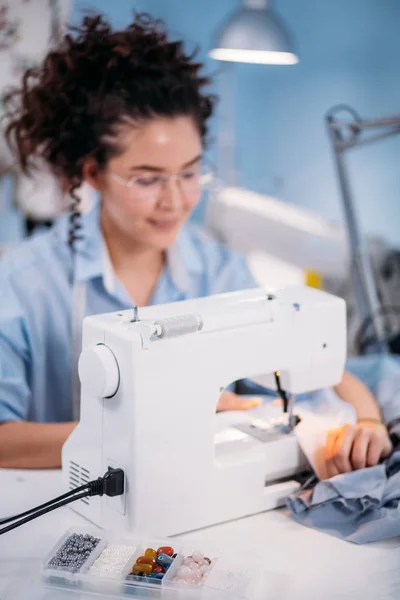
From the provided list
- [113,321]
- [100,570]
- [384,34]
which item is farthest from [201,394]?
[384,34]

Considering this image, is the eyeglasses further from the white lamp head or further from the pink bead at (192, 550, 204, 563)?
the white lamp head

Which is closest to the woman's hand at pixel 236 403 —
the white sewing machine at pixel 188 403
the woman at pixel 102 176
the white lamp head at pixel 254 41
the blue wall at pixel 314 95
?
the white sewing machine at pixel 188 403

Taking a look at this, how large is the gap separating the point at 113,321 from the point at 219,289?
761 mm

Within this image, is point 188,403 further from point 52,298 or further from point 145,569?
point 52,298

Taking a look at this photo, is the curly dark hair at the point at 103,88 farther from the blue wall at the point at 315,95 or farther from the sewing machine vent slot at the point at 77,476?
the blue wall at the point at 315,95

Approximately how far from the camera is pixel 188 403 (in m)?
1.18

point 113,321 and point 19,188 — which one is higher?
point 19,188

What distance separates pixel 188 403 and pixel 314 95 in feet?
9.91

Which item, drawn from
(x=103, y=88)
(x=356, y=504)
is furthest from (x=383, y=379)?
(x=103, y=88)

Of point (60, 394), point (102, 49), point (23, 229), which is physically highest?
point (102, 49)

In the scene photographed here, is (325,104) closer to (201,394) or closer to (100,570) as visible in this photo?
(201,394)

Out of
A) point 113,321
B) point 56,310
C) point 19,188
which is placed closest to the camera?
point 113,321

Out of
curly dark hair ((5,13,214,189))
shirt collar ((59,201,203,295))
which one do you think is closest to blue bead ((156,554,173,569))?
shirt collar ((59,201,203,295))

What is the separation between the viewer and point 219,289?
192cm
